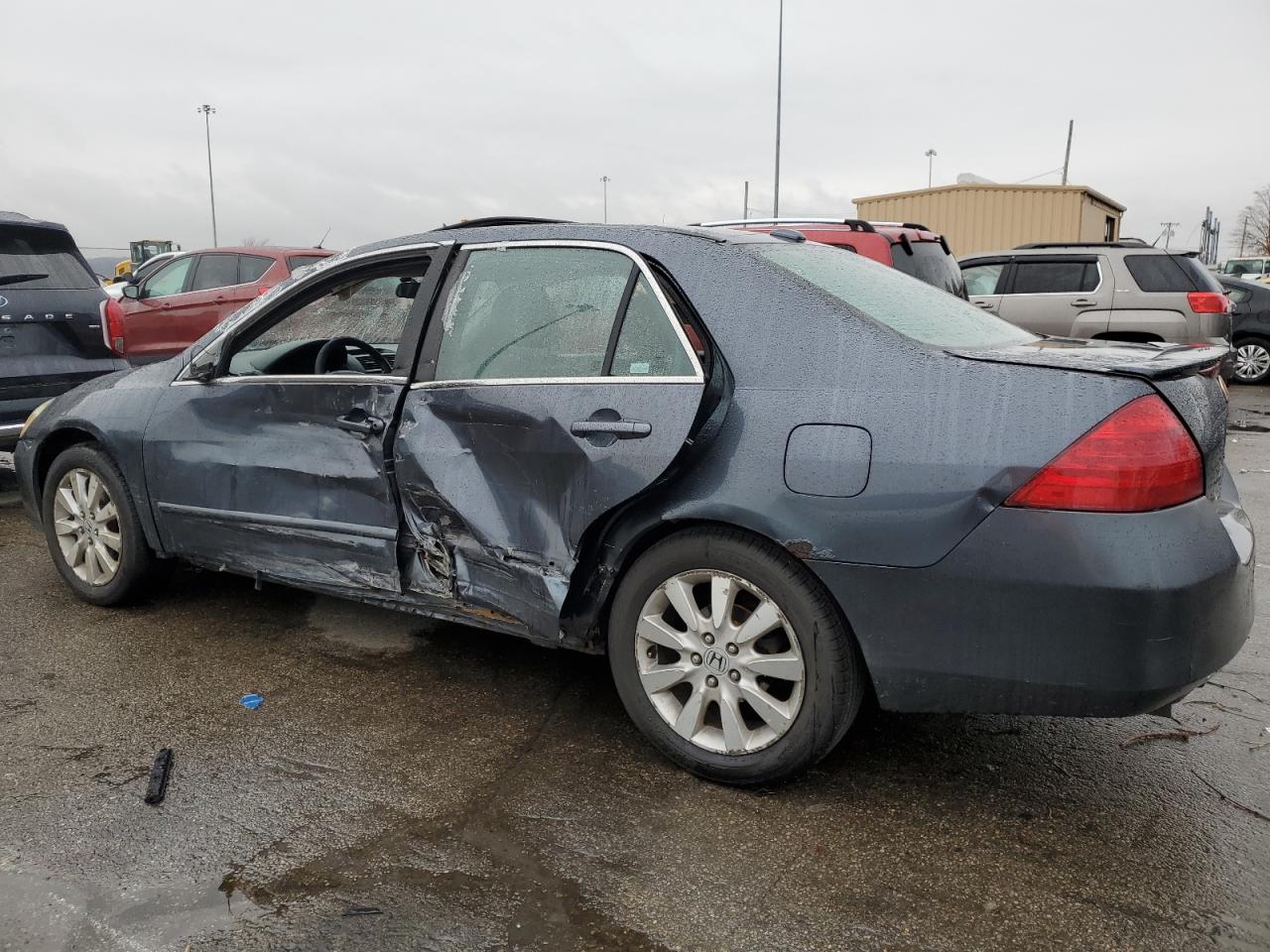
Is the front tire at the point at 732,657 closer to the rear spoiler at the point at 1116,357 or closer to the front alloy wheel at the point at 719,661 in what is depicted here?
the front alloy wheel at the point at 719,661

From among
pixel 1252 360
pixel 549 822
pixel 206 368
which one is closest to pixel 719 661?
pixel 549 822

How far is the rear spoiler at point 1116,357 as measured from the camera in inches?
97.2

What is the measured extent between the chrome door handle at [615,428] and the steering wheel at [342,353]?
112cm

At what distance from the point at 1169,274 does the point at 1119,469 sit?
9.01 m

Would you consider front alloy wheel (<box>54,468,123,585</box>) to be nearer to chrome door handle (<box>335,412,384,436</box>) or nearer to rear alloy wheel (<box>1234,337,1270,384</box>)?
chrome door handle (<box>335,412,384,436</box>)

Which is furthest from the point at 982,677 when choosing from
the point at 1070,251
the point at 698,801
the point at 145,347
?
the point at 145,347

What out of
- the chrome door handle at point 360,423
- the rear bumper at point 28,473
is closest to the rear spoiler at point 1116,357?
the chrome door handle at point 360,423

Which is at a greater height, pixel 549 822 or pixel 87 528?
pixel 87 528

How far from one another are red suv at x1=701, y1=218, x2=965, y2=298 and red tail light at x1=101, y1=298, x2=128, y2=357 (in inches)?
172

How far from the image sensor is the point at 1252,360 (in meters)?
14.1

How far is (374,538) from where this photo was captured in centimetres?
345

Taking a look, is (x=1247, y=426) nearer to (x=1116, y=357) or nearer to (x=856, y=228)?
(x=856, y=228)

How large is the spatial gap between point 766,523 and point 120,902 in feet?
5.68

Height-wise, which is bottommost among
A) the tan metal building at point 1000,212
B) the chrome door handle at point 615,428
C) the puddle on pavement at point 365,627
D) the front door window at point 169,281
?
the puddle on pavement at point 365,627
